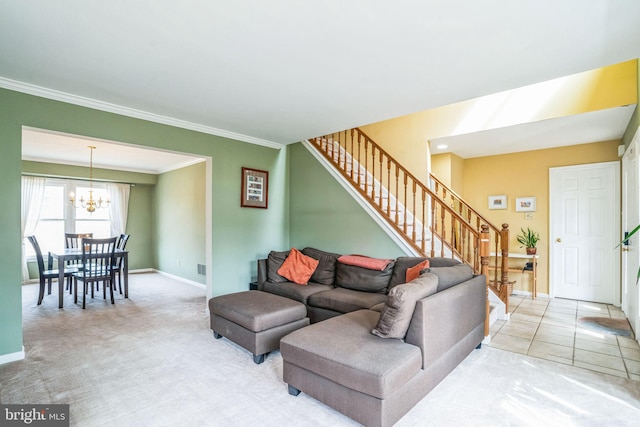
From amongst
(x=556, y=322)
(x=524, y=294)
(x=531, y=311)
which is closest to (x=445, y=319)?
(x=556, y=322)

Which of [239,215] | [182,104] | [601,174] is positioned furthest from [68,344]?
[601,174]

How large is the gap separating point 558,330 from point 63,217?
8642 mm

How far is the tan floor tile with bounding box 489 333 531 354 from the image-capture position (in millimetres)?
3045

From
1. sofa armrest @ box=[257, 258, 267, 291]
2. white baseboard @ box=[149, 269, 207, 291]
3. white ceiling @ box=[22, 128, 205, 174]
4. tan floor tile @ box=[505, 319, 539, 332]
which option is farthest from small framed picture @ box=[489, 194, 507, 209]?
white baseboard @ box=[149, 269, 207, 291]

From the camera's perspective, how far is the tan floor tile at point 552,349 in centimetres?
293

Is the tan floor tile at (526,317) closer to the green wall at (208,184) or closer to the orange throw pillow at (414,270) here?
the orange throw pillow at (414,270)

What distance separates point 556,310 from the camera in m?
4.42

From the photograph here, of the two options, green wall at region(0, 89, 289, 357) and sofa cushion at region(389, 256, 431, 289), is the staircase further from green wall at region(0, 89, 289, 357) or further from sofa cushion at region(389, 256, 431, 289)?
→ green wall at region(0, 89, 289, 357)

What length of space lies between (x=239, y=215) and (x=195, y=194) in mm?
2103

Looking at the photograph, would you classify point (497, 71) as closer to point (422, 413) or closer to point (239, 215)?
point (422, 413)

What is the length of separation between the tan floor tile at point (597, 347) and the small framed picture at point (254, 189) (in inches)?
163

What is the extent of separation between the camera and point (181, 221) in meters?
6.66

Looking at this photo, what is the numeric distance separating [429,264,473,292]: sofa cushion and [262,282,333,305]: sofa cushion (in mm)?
1493

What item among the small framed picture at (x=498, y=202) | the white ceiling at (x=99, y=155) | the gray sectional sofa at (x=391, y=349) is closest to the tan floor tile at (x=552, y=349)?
the gray sectional sofa at (x=391, y=349)
